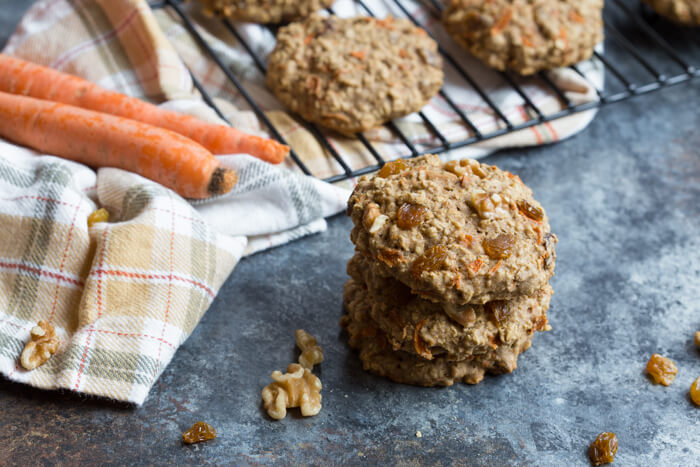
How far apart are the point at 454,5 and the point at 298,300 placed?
1.60 metres

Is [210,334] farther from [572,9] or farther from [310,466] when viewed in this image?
[572,9]

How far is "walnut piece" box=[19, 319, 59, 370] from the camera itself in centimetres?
215

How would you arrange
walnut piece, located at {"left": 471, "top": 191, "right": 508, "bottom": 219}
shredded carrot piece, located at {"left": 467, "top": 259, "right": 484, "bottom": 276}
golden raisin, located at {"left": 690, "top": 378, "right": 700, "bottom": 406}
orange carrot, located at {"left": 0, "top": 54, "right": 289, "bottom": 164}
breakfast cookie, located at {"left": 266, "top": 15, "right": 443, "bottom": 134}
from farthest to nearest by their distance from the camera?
breakfast cookie, located at {"left": 266, "top": 15, "right": 443, "bottom": 134} → orange carrot, located at {"left": 0, "top": 54, "right": 289, "bottom": 164} → golden raisin, located at {"left": 690, "top": 378, "right": 700, "bottom": 406} → walnut piece, located at {"left": 471, "top": 191, "right": 508, "bottom": 219} → shredded carrot piece, located at {"left": 467, "top": 259, "right": 484, "bottom": 276}

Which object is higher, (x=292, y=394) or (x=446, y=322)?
(x=446, y=322)

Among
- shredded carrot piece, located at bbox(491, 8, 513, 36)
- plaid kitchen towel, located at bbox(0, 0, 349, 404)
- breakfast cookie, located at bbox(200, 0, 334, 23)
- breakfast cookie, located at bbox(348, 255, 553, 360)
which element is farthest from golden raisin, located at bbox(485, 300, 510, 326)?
breakfast cookie, located at bbox(200, 0, 334, 23)

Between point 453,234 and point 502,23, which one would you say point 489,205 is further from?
point 502,23

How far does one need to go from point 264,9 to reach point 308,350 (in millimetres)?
1639

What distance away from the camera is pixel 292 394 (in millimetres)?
2174

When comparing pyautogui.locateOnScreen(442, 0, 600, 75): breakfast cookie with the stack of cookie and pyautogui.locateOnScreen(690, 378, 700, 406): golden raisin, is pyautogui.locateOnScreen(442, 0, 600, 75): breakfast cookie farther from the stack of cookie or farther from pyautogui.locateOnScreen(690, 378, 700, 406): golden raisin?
pyautogui.locateOnScreen(690, 378, 700, 406): golden raisin

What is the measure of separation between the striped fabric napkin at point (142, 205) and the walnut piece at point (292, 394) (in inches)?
13.4

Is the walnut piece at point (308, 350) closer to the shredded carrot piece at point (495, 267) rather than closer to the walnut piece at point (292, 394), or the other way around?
the walnut piece at point (292, 394)

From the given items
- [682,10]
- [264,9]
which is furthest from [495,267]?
[682,10]

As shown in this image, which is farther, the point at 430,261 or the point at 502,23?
the point at 502,23

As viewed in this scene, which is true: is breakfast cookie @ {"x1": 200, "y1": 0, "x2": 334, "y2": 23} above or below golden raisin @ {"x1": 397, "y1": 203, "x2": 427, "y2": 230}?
above
